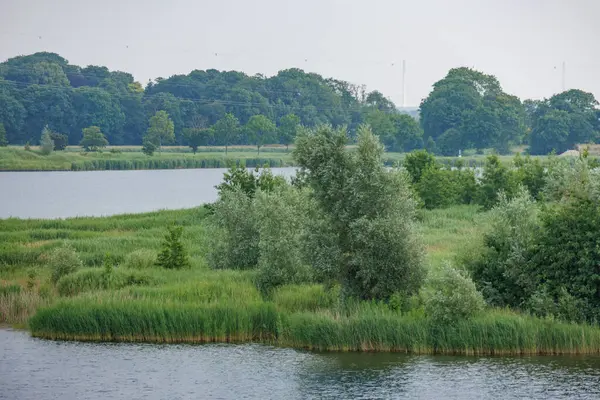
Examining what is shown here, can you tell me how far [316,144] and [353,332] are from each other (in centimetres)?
771

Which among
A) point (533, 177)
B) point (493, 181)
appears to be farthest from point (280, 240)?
point (533, 177)

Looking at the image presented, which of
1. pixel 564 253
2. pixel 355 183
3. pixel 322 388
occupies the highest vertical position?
pixel 355 183

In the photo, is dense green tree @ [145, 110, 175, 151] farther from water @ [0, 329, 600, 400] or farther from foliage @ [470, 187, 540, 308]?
water @ [0, 329, 600, 400]

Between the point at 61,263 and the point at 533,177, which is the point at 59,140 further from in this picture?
the point at 61,263

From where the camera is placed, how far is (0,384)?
30.2 m

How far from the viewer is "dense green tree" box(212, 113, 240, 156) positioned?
176 m

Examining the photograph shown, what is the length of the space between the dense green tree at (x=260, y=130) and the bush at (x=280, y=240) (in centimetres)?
13610

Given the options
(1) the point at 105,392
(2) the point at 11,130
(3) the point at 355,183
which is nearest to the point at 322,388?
(1) the point at 105,392

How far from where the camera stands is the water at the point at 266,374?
96.2 ft

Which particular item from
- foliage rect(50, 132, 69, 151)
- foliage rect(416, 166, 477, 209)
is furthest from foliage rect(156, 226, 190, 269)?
foliage rect(50, 132, 69, 151)

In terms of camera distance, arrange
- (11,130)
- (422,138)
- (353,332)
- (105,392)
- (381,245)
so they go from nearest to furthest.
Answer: (105,392) < (353,332) < (381,245) < (11,130) < (422,138)

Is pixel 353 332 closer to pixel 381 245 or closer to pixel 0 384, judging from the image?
pixel 381 245

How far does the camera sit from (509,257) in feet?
120

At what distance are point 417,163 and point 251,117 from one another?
107 metres
